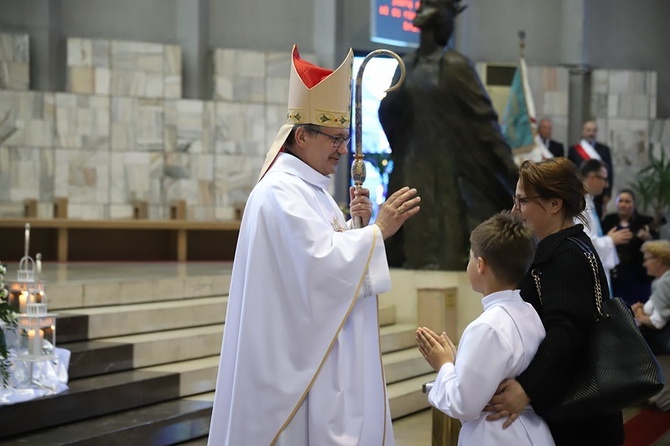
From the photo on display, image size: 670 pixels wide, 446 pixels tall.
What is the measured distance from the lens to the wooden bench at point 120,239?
1157 cm

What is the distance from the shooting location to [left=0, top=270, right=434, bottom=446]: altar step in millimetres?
5223

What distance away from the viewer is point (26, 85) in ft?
41.2

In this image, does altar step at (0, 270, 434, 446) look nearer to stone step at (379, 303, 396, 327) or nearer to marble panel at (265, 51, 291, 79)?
stone step at (379, 303, 396, 327)

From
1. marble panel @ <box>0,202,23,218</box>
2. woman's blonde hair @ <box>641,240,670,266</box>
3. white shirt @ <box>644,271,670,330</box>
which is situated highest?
woman's blonde hair @ <box>641,240,670,266</box>

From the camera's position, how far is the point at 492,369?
9.02ft

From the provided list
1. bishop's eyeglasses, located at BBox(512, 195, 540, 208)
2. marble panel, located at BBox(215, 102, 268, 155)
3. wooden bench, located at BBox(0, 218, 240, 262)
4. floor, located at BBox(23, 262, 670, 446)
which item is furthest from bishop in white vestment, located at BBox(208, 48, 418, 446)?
marble panel, located at BBox(215, 102, 268, 155)

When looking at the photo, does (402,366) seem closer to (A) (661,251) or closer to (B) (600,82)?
(A) (661,251)

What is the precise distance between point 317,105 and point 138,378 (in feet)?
9.90

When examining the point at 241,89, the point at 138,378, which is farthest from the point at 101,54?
the point at 138,378

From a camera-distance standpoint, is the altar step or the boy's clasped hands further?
the altar step

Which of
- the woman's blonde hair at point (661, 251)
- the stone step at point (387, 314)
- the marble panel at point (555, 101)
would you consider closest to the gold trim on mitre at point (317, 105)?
the woman's blonde hair at point (661, 251)

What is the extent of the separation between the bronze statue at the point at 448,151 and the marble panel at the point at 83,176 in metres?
5.11

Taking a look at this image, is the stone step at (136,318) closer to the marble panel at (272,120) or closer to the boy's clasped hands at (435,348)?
the boy's clasped hands at (435,348)

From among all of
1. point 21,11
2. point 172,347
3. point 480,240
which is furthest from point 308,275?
point 21,11
